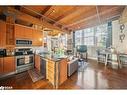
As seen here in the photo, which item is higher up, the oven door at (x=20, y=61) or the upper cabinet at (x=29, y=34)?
the upper cabinet at (x=29, y=34)

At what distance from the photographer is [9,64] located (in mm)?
2357

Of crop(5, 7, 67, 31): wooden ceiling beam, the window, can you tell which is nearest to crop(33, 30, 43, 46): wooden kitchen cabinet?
crop(5, 7, 67, 31): wooden ceiling beam

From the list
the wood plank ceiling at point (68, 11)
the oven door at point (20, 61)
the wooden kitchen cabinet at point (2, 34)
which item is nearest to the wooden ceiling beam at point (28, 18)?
→ the wood plank ceiling at point (68, 11)

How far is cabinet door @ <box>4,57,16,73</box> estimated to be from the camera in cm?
228

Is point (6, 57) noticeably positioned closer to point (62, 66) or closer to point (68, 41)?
point (62, 66)

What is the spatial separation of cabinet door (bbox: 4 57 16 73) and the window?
3.42 m

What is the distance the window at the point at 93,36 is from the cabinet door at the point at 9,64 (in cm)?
342

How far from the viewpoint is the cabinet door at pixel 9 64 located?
228 centimetres

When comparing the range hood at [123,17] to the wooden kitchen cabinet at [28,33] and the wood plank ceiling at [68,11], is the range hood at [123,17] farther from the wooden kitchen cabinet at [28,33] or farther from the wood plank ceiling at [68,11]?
the wooden kitchen cabinet at [28,33]

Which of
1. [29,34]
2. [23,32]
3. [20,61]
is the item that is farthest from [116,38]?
[20,61]

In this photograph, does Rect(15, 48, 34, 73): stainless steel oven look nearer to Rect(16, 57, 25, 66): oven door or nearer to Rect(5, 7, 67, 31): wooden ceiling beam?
Rect(16, 57, 25, 66): oven door

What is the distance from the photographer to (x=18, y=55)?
2623mm

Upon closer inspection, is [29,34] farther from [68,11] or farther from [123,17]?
[123,17]
